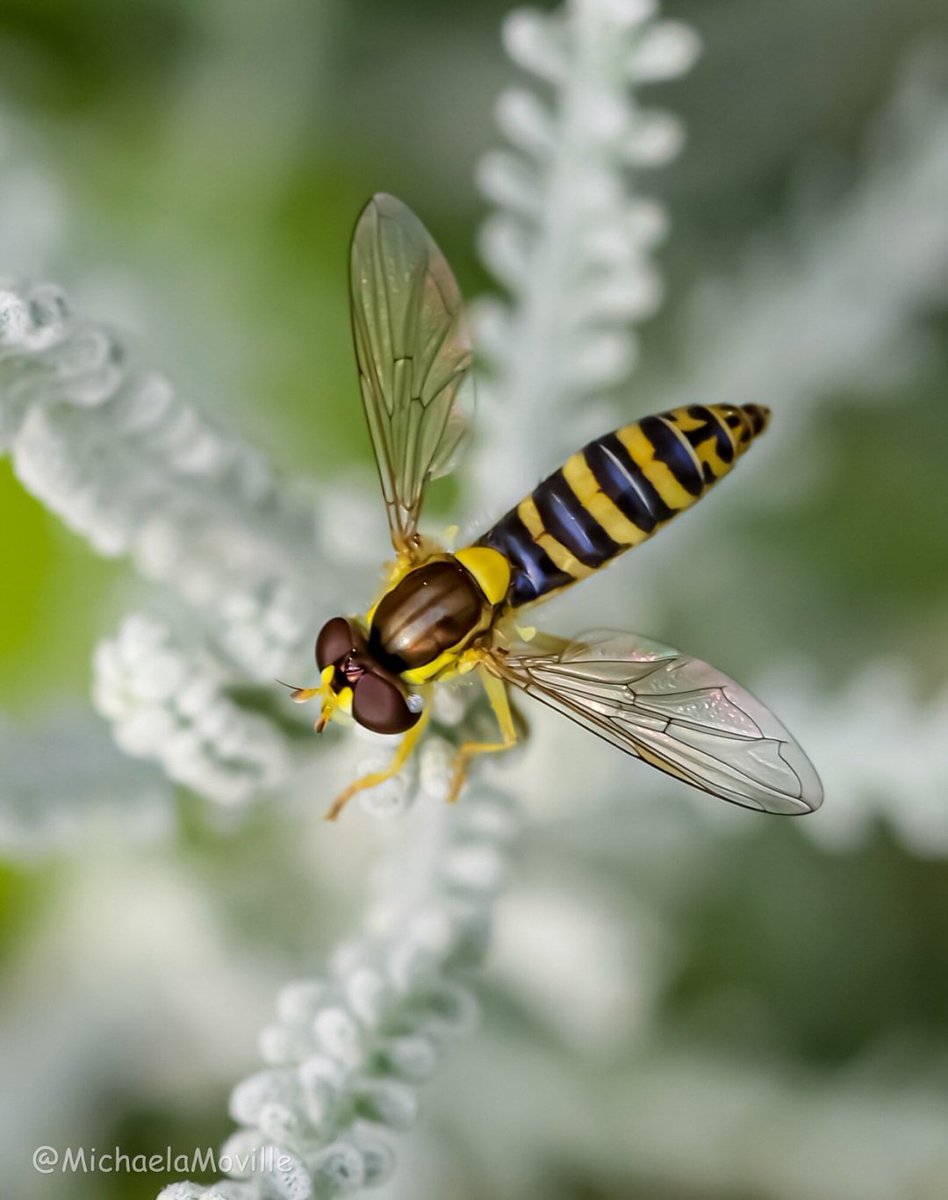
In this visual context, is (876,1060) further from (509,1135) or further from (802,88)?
(802,88)

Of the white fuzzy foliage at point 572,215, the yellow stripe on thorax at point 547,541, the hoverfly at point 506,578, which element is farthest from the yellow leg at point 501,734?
the white fuzzy foliage at point 572,215

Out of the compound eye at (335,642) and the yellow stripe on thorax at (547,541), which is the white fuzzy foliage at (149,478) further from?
the yellow stripe on thorax at (547,541)

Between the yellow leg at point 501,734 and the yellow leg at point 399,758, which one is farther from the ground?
the yellow leg at point 501,734

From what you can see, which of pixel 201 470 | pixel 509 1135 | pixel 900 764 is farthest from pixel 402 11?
pixel 509 1135

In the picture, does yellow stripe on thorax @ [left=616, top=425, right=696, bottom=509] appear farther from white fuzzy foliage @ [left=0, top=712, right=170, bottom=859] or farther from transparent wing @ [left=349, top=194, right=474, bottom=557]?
white fuzzy foliage @ [left=0, top=712, right=170, bottom=859]

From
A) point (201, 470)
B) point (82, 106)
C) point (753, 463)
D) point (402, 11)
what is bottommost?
point (201, 470)

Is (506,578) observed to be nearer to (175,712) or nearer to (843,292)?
(175,712)
